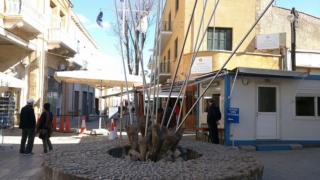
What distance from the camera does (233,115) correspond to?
34.6 feet

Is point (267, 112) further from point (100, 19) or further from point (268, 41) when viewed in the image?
point (100, 19)

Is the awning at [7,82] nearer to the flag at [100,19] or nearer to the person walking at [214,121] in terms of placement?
the person walking at [214,121]

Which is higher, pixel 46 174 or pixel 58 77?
pixel 58 77

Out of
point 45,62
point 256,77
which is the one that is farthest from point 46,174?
point 45,62

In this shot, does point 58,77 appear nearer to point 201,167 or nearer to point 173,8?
point 201,167

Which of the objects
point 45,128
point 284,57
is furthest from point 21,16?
point 284,57

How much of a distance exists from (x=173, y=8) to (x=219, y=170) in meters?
20.4

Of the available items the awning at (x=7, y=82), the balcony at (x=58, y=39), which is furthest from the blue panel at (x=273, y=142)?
the balcony at (x=58, y=39)

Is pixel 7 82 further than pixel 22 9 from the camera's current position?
No

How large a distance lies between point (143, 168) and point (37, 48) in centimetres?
1550

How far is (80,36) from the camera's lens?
3166 cm

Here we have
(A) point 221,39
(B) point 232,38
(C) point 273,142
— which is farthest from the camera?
(A) point 221,39

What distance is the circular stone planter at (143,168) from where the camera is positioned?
459 centimetres

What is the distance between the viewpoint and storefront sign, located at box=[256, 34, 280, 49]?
18.6 m
